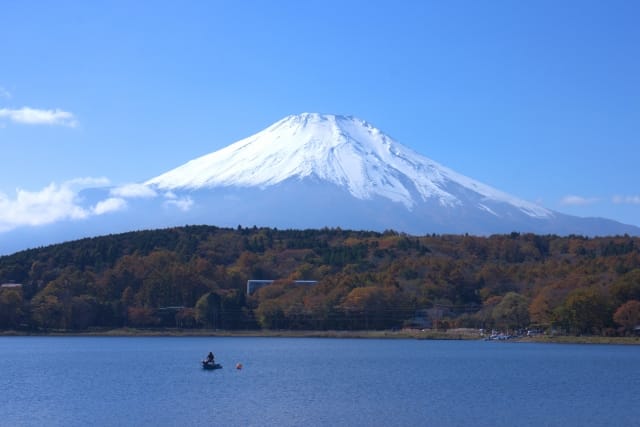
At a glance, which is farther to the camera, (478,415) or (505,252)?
(505,252)

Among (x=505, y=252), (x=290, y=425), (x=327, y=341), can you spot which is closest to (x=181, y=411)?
(x=290, y=425)

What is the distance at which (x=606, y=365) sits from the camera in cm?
4275

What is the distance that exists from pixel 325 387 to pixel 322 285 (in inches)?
1729

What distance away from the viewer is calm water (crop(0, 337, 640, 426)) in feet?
87.0

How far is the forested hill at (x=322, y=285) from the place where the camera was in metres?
66.8

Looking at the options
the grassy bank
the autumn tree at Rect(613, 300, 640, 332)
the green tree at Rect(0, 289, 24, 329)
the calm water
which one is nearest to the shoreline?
the grassy bank

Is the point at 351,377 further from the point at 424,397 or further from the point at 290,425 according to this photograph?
the point at 290,425

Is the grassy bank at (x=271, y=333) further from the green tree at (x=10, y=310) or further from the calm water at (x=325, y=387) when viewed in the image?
the calm water at (x=325, y=387)

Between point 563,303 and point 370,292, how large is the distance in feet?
47.0

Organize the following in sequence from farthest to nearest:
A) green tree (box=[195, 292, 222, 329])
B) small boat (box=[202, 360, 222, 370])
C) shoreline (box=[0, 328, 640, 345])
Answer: green tree (box=[195, 292, 222, 329]) < shoreline (box=[0, 328, 640, 345]) < small boat (box=[202, 360, 222, 370])

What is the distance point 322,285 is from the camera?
77312mm

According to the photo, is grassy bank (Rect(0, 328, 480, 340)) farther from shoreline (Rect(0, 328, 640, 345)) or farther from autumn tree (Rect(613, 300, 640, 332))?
autumn tree (Rect(613, 300, 640, 332))

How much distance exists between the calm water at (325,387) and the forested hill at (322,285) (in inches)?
429

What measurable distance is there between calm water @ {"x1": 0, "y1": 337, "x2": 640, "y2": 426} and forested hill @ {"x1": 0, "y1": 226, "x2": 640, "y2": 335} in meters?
10.9
